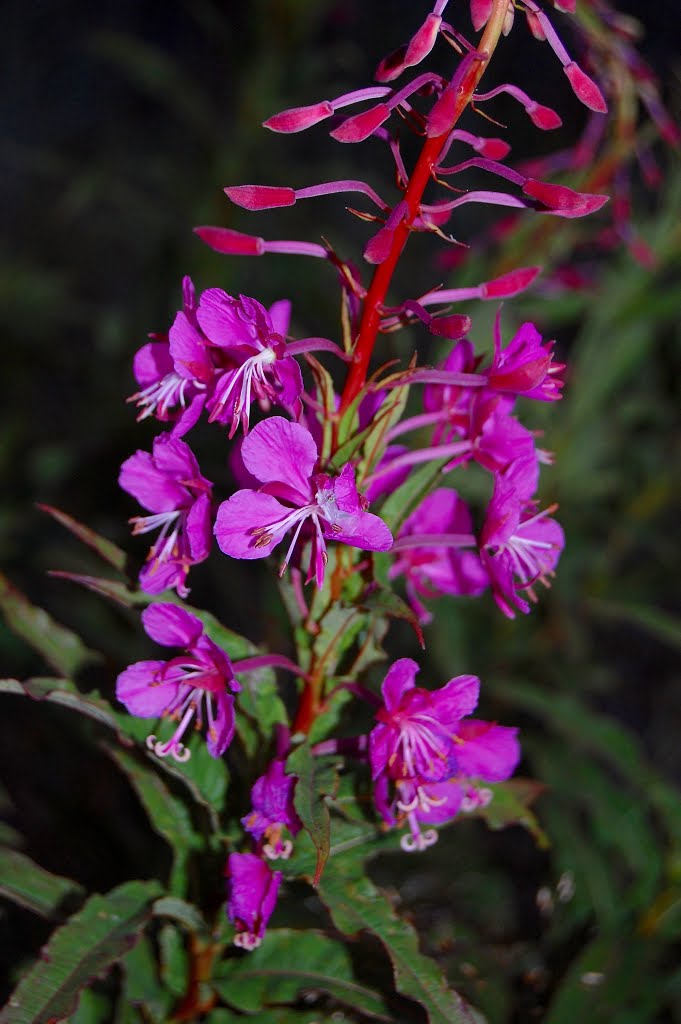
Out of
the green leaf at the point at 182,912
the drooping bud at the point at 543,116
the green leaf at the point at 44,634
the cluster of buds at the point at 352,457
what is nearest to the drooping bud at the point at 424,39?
the cluster of buds at the point at 352,457

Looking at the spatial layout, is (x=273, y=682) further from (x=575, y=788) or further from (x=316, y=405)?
(x=575, y=788)

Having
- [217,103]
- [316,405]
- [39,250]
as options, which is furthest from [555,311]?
[217,103]

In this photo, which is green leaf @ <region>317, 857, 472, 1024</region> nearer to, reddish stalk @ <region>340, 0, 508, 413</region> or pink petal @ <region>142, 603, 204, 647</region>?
pink petal @ <region>142, 603, 204, 647</region>

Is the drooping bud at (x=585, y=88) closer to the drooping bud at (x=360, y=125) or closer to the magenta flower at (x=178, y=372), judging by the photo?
the drooping bud at (x=360, y=125)

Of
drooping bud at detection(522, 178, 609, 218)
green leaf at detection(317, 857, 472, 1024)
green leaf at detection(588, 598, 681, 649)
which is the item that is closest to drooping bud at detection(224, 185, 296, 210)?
drooping bud at detection(522, 178, 609, 218)

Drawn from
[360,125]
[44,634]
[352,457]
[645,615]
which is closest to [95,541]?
[44,634]

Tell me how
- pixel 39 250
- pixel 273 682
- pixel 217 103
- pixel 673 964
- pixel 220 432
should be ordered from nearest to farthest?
pixel 273 682 → pixel 673 964 → pixel 220 432 → pixel 39 250 → pixel 217 103

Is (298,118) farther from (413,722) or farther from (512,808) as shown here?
(512,808)
